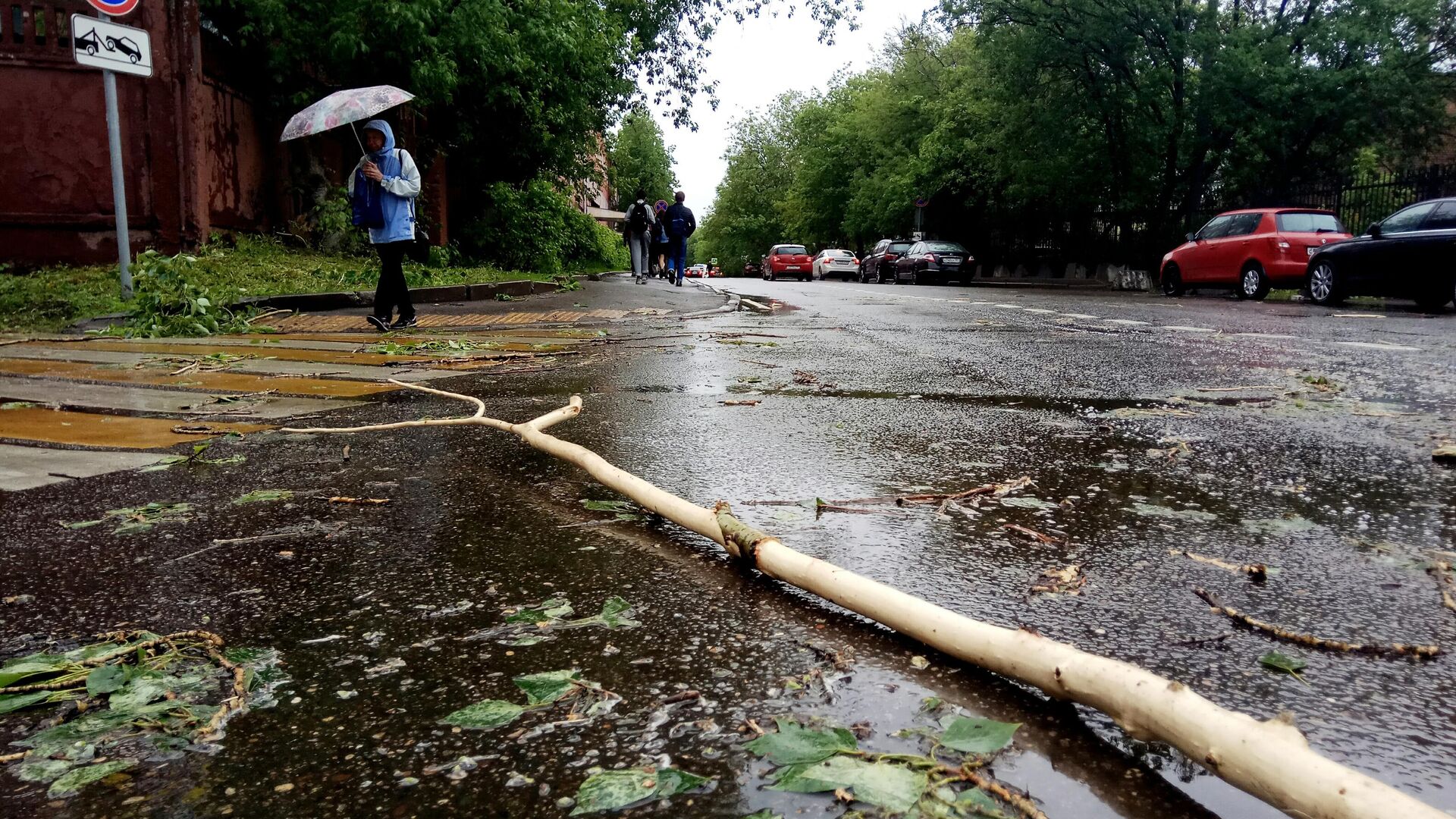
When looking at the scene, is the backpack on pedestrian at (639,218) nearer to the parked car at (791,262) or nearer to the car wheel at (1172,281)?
the car wheel at (1172,281)

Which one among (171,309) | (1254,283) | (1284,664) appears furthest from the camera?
(1254,283)

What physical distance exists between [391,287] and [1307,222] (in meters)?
15.4

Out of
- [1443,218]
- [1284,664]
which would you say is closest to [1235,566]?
[1284,664]

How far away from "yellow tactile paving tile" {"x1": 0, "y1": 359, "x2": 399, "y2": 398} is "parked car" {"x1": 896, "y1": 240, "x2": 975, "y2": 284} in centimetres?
2710

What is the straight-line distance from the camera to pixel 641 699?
153cm

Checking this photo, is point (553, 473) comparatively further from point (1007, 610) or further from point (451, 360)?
point (451, 360)

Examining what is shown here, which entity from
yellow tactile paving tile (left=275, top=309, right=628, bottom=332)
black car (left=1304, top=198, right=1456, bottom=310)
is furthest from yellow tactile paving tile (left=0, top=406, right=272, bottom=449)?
black car (left=1304, top=198, right=1456, bottom=310)

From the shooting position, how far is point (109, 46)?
8.15 metres

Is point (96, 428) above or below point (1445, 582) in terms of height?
below

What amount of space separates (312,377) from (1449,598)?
5.25 meters

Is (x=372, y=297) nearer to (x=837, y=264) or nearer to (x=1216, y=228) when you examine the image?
(x=1216, y=228)

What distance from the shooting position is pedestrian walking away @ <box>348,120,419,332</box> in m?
8.30

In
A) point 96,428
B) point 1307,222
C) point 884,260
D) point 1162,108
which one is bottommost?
point 96,428

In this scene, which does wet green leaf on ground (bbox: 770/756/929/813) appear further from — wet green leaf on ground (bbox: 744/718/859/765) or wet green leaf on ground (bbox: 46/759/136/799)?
wet green leaf on ground (bbox: 46/759/136/799)
